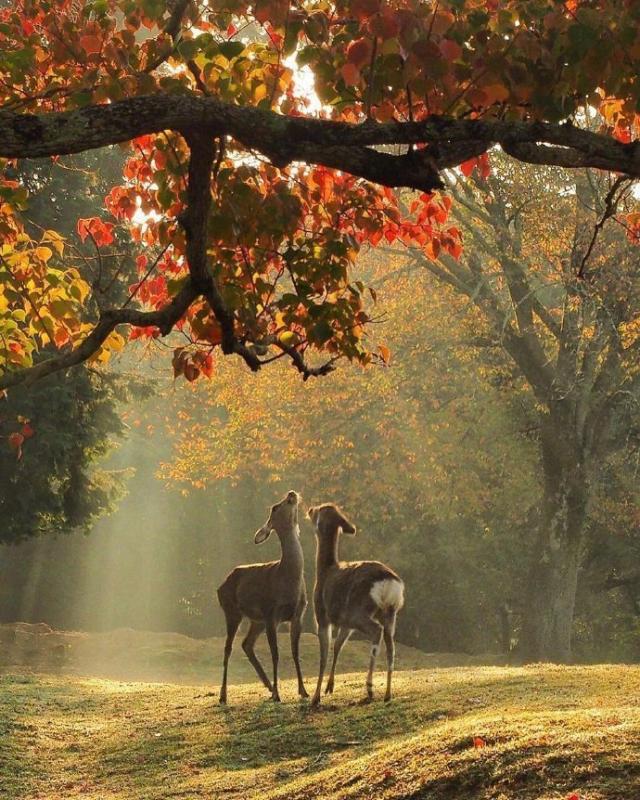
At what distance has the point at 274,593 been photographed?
606 inches

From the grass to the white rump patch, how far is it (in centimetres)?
121

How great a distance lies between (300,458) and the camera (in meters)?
34.0

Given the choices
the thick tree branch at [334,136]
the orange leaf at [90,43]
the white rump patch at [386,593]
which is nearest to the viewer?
the thick tree branch at [334,136]

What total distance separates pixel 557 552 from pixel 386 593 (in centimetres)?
1500

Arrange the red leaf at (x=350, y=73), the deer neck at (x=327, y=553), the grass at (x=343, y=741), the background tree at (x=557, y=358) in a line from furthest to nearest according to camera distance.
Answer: the background tree at (x=557, y=358)
the deer neck at (x=327, y=553)
the grass at (x=343, y=741)
the red leaf at (x=350, y=73)

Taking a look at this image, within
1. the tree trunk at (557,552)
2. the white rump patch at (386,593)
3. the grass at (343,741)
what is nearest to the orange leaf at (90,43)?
the grass at (343,741)

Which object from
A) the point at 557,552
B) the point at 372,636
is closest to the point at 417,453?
the point at 557,552

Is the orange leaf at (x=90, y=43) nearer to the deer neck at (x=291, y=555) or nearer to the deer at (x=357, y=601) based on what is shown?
the deer at (x=357, y=601)

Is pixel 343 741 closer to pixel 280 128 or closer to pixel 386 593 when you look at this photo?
pixel 386 593

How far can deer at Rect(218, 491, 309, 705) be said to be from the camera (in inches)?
599

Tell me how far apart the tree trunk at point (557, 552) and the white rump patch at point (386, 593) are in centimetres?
1476

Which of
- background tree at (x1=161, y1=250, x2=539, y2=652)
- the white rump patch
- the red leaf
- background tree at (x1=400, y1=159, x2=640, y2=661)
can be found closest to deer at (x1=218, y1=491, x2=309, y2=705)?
the white rump patch

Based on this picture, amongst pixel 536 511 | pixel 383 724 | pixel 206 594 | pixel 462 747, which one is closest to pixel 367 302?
pixel 536 511

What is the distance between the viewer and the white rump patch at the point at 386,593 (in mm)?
13539
